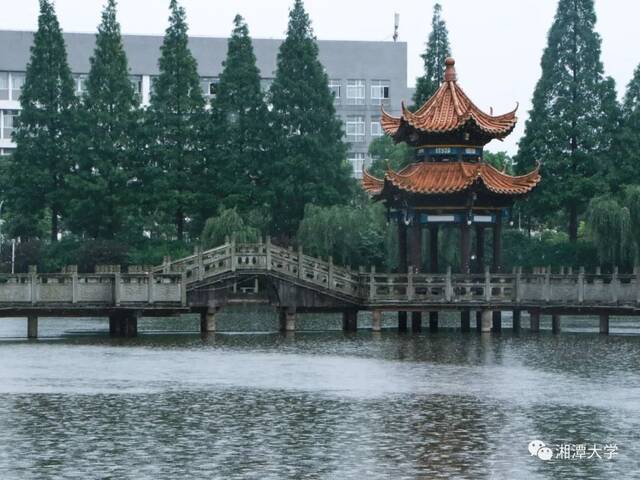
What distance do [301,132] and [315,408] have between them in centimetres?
5331

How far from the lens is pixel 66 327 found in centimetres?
6812

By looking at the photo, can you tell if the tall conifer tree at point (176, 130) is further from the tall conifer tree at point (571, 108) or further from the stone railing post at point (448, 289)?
the stone railing post at point (448, 289)

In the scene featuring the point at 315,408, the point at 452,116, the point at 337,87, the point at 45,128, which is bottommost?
the point at 315,408

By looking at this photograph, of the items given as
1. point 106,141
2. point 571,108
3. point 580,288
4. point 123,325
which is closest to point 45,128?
point 106,141

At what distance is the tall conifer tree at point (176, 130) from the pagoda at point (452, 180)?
26.2 m

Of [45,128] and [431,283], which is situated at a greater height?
[45,128]

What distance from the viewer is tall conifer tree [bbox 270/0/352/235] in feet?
283

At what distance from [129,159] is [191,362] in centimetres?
4201

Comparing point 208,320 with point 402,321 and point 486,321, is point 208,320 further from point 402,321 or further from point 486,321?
point 486,321

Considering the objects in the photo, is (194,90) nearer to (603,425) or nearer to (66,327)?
(66,327)

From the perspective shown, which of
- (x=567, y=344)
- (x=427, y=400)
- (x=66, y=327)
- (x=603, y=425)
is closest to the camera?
(x=603, y=425)

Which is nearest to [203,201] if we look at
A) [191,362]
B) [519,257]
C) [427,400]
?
[519,257]

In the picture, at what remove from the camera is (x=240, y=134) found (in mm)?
86750

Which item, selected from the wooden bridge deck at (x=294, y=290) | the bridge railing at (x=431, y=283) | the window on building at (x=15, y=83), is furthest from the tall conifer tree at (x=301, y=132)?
the window on building at (x=15, y=83)
